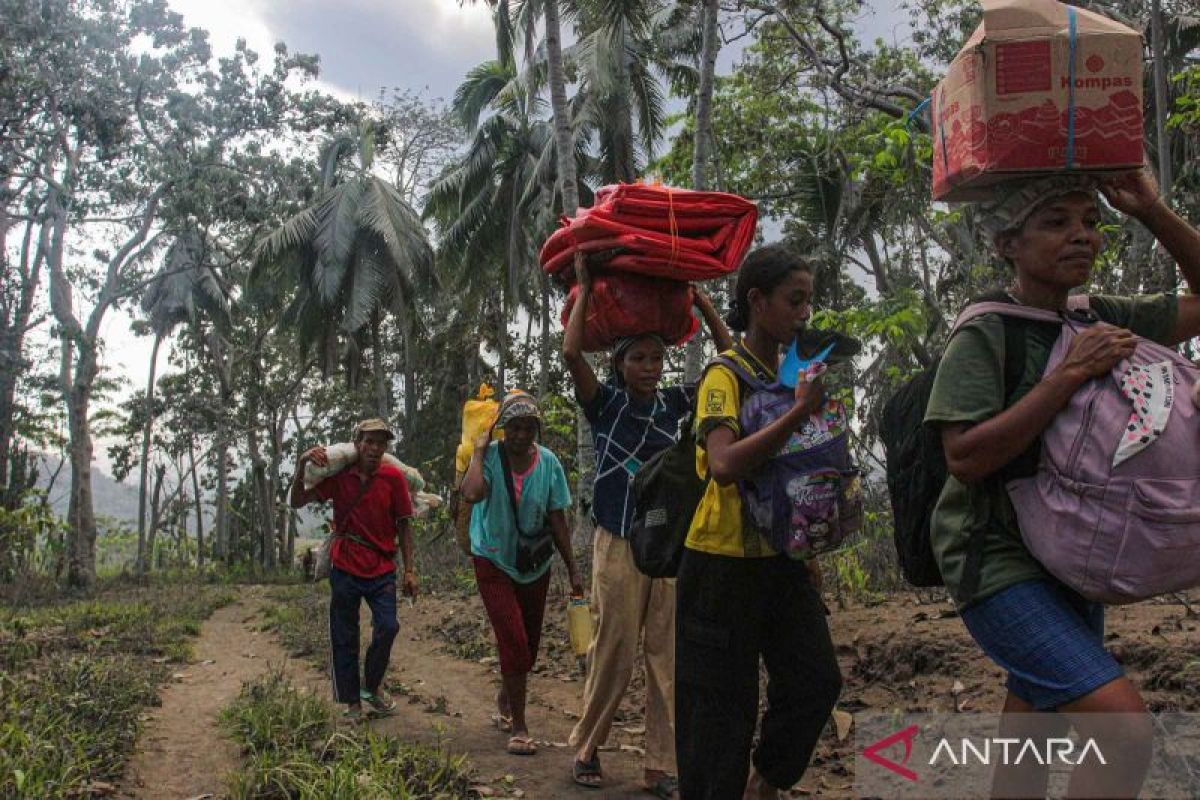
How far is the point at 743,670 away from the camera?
115 inches

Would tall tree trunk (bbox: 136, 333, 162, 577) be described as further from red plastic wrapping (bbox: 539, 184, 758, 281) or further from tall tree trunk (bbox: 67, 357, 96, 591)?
red plastic wrapping (bbox: 539, 184, 758, 281)

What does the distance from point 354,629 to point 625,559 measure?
2421 mm

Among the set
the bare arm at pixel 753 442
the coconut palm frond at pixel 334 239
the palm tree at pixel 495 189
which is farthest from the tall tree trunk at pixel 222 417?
the bare arm at pixel 753 442

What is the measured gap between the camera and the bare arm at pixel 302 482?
5770 mm

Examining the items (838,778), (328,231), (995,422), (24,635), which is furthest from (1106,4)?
(328,231)

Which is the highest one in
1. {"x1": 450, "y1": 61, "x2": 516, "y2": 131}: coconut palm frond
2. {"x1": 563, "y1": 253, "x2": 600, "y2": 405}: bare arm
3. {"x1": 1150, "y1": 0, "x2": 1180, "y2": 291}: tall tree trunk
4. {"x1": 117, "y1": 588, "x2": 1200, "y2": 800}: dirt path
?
{"x1": 450, "y1": 61, "x2": 516, "y2": 131}: coconut palm frond

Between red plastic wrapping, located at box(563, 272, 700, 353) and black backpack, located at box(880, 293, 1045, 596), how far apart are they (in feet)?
5.95

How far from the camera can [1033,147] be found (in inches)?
83.6

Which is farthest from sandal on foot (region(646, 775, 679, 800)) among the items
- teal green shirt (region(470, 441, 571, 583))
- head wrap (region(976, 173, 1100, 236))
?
head wrap (region(976, 173, 1100, 236))

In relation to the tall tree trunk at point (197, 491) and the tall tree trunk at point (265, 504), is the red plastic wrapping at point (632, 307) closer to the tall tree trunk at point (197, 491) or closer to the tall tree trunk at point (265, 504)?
the tall tree trunk at point (265, 504)

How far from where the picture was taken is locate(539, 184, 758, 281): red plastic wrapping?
12.9 feet

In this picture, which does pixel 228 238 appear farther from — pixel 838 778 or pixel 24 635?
pixel 838 778

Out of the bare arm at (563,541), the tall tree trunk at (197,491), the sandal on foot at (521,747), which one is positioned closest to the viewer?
the sandal on foot at (521,747)

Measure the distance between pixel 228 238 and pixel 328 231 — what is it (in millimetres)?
5129
